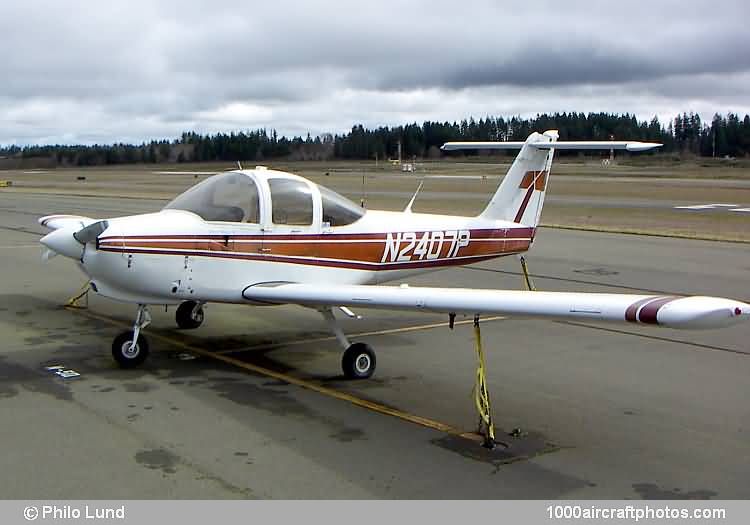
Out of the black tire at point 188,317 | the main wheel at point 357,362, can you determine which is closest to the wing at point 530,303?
the main wheel at point 357,362

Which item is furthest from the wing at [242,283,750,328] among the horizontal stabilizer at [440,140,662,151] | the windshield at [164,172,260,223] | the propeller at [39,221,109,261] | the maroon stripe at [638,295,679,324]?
the horizontal stabilizer at [440,140,662,151]

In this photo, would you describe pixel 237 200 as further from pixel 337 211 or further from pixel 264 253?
pixel 337 211

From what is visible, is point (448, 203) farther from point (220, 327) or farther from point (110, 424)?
point (110, 424)

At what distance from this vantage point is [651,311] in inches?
196

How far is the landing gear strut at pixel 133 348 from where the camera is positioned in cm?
802

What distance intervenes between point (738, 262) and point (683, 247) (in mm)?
2949

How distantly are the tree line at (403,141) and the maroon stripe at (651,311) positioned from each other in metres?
55.2

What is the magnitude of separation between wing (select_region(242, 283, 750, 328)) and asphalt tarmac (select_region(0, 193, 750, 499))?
908 mm

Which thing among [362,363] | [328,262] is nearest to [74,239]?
[328,262]

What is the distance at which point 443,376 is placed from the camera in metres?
8.01

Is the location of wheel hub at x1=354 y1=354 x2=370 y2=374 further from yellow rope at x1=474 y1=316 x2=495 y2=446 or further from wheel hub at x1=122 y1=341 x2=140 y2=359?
wheel hub at x1=122 y1=341 x2=140 y2=359

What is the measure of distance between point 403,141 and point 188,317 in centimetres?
8233
